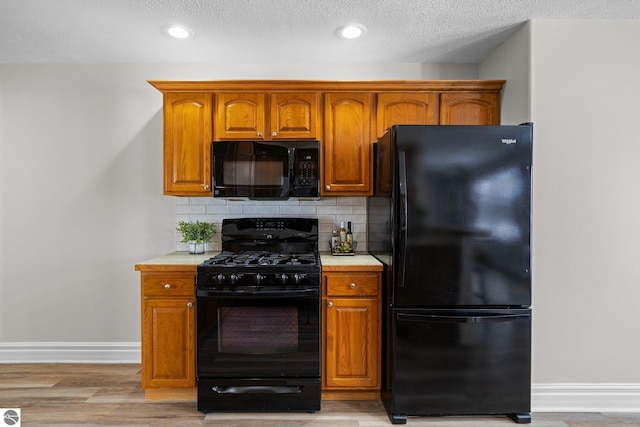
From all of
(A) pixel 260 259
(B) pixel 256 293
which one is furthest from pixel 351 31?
(B) pixel 256 293

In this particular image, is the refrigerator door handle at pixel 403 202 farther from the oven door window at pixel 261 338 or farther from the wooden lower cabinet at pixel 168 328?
the wooden lower cabinet at pixel 168 328

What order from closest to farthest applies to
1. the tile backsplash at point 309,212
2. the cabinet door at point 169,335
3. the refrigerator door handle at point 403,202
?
1. the refrigerator door handle at point 403,202
2. the cabinet door at point 169,335
3. the tile backsplash at point 309,212

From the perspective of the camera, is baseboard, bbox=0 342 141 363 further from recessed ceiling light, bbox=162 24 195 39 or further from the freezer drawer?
recessed ceiling light, bbox=162 24 195 39

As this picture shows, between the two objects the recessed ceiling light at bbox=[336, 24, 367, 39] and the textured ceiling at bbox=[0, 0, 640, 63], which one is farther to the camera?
the recessed ceiling light at bbox=[336, 24, 367, 39]

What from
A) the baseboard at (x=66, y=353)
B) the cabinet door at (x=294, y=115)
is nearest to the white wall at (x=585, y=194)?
the cabinet door at (x=294, y=115)

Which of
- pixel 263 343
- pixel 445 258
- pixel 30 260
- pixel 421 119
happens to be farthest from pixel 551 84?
pixel 30 260

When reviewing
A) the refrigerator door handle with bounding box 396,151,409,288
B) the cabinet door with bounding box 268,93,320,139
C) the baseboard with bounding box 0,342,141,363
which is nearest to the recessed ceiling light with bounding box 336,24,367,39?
the cabinet door with bounding box 268,93,320,139

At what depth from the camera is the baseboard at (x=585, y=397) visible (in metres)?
2.44

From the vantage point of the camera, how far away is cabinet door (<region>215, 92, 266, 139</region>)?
2.79 meters

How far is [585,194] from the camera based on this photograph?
2430 millimetres

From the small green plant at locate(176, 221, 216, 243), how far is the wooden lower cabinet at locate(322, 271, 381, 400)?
3.62 ft

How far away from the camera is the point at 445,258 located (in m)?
2.23

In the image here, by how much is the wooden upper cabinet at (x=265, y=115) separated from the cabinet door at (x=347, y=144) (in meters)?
0.12

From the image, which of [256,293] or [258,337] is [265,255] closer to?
[256,293]
